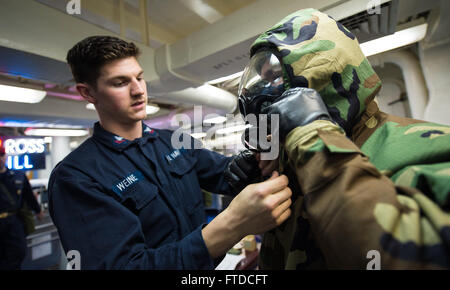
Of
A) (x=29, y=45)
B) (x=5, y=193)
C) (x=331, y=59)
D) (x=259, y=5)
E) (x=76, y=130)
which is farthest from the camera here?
(x=76, y=130)

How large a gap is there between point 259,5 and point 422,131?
4.26 feet

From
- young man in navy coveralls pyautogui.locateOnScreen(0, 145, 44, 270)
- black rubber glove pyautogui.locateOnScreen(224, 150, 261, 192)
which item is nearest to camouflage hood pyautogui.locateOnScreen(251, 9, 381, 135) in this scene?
black rubber glove pyautogui.locateOnScreen(224, 150, 261, 192)

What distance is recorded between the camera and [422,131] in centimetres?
57

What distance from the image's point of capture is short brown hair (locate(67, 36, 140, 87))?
965 mm

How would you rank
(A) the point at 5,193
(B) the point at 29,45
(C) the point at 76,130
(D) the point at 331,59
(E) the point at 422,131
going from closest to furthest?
(E) the point at 422,131
(D) the point at 331,59
(B) the point at 29,45
(A) the point at 5,193
(C) the point at 76,130

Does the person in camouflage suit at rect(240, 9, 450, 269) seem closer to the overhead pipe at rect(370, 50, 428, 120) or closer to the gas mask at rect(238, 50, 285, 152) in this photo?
the gas mask at rect(238, 50, 285, 152)

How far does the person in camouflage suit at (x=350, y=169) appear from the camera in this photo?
40cm

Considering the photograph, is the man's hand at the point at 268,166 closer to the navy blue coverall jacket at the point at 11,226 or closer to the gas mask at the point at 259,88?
the gas mask at the point at 259,88

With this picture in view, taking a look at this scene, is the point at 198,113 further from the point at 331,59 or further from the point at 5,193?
the point at 331,59

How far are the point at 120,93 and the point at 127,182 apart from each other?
1.40 feet

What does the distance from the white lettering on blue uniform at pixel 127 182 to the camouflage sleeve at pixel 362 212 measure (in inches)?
27.0

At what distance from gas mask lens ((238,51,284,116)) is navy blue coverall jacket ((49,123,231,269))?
50 centimetres

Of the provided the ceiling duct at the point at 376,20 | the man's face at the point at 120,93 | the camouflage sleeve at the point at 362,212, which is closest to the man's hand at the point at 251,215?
the camouflage sleeve at the point at 362,212
